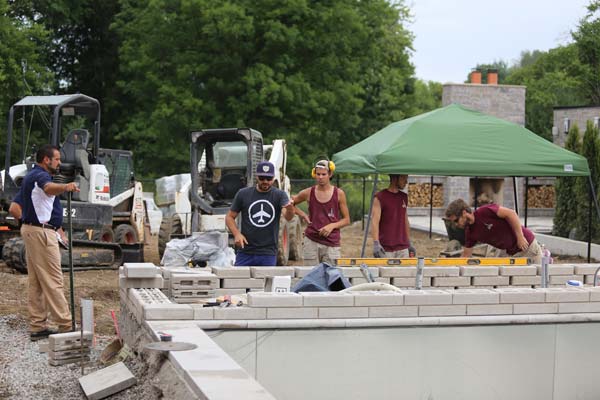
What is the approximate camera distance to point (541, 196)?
34000 millimetres

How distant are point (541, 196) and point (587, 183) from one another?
1251 centimetres

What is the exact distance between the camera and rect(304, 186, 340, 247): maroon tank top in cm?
1038

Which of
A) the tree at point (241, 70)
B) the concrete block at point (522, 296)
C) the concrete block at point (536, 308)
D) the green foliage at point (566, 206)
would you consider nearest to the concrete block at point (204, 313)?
the concrete block at point (522, 296)

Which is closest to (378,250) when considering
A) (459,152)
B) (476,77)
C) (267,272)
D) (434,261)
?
(434,261)

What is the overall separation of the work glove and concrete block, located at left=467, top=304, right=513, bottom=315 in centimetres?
292

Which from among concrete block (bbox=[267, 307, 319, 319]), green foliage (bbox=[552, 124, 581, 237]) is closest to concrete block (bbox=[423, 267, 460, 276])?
concrete block (bbox=[267, 307, 319, 319])

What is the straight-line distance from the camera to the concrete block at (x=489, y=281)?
9.43m

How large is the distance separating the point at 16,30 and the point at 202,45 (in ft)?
23.2

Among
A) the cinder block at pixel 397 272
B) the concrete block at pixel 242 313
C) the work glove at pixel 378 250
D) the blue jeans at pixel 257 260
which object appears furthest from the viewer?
the work glove at pixel 378 250

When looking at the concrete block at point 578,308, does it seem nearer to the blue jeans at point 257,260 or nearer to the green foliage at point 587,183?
the blue jeans at point 257,260

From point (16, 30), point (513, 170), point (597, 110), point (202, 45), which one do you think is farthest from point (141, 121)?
point (513, 170)

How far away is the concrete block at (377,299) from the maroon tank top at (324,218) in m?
3.04

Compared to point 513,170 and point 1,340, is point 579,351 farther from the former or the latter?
point 1,340

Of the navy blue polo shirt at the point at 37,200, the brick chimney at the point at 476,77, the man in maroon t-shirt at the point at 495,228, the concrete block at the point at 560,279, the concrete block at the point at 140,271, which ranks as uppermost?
the brick chimney at the point at 476,77
